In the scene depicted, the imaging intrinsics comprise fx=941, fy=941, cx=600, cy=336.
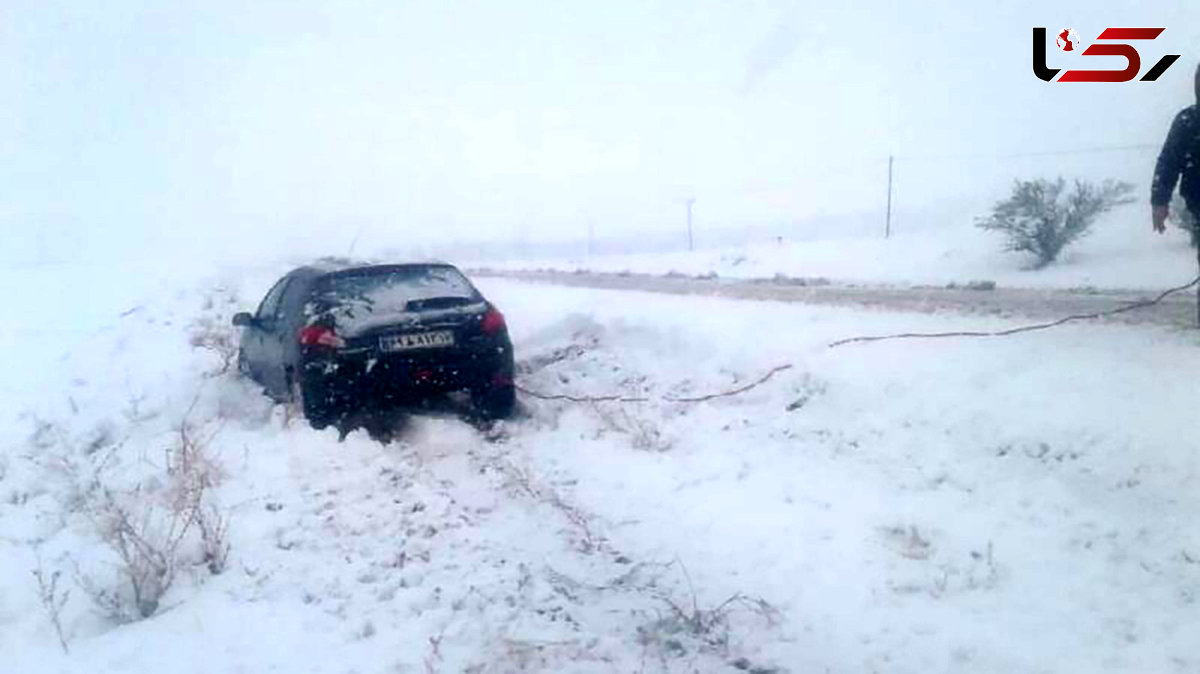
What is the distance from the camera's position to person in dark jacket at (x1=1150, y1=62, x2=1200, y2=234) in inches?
263

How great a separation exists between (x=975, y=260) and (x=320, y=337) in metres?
16.8

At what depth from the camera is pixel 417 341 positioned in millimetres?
7191

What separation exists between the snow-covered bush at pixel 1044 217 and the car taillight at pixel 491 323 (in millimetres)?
13334

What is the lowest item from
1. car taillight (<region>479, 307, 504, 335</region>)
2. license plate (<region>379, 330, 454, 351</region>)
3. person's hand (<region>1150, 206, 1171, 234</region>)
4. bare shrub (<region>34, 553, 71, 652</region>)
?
bare shrub (<region>34, 553, 71, 652</region>)

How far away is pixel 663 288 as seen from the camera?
1612cm

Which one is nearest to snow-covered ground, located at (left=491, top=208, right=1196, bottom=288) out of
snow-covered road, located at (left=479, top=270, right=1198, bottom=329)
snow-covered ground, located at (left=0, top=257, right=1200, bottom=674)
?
snow-covered road, located at (left=479, top=270, right=1198, bottom=329)

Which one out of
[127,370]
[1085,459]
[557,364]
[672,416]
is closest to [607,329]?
[557,364]

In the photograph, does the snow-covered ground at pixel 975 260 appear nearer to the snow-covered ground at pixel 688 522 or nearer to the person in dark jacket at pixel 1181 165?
the person in dark jacket at pixel 1181 165

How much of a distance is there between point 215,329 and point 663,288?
7.36 meters

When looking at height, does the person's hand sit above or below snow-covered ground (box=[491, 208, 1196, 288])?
above

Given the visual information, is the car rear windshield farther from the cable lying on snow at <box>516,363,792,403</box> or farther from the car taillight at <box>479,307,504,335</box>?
the cable lying on snow at <box>516,363,792,403</box>

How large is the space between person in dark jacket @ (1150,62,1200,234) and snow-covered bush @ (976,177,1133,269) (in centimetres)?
1128

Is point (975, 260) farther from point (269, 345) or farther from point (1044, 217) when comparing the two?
point (269, 345)

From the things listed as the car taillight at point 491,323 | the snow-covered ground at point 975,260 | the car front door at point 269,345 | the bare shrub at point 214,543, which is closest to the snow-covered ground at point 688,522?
the bare shrub at point 214,543
